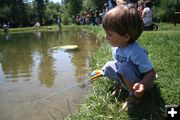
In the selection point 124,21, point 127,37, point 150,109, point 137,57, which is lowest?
point 150,109

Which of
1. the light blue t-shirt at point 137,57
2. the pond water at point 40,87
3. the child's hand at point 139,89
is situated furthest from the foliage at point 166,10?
the child's hand at point 139,89

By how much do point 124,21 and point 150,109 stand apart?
3.28 feet

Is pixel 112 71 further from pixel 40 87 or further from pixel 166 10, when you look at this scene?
pixel 166 10

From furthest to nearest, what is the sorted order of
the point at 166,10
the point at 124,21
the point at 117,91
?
the point at 166,10
the point at 117,91
the point at 124,21

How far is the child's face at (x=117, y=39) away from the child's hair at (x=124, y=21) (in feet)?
0.19

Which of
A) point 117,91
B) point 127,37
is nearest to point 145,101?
point 117,91

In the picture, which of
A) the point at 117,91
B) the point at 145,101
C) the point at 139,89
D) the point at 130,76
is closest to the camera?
the point at 139,89

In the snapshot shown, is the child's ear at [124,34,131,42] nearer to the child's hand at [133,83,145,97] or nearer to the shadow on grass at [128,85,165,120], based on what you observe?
the child's hand at [133,83,145,97]

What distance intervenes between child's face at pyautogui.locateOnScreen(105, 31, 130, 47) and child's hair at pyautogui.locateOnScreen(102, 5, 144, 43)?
0.06 m

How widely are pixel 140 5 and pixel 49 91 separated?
8.46 meters

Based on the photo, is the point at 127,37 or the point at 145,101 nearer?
the point at 127,37

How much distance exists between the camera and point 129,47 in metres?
3.56

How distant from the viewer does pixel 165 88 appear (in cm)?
404

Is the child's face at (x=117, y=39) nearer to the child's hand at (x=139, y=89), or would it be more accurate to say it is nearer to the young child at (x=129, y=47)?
the young child at (x=129, y=47)
